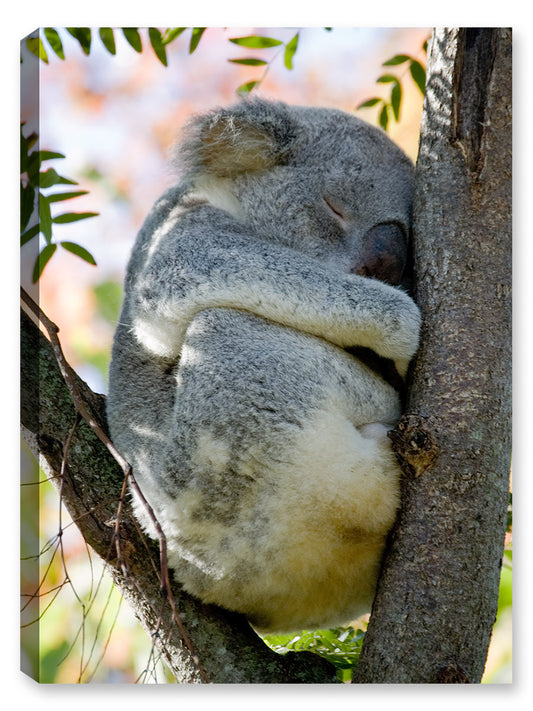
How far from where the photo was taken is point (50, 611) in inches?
99.0

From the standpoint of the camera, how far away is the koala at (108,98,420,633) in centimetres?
213

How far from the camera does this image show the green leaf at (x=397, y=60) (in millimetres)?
2945

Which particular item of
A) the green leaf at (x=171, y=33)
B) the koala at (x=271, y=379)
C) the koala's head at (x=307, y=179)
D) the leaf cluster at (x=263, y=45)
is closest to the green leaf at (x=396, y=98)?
the koala's head at (x=307, y=179)

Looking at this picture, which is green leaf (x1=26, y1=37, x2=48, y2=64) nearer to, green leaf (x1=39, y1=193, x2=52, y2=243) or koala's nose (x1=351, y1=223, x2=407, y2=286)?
green leaf (x1=39, y1=193, x2=52, y2=243)

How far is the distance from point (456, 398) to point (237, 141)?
47.4 inches

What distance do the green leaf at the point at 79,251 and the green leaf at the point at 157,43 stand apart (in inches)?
28.8

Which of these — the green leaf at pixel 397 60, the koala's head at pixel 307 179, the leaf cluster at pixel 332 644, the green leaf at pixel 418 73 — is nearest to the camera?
the leaf cluster at pixel 332 644

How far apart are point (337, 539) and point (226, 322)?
68cm

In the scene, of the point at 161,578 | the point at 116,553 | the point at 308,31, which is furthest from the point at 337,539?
the point at 308,31

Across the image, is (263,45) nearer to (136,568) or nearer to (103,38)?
(103,38)

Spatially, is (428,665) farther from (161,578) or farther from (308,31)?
(308,31)

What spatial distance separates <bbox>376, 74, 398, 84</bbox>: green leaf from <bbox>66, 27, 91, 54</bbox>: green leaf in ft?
3.55

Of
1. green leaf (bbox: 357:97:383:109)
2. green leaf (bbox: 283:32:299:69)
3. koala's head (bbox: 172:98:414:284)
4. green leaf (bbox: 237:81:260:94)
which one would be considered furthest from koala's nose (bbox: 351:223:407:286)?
green leaf (bbox: 237:81:260:94)

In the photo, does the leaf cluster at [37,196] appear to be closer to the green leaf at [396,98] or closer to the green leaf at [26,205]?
the green leaf at [26,205]
